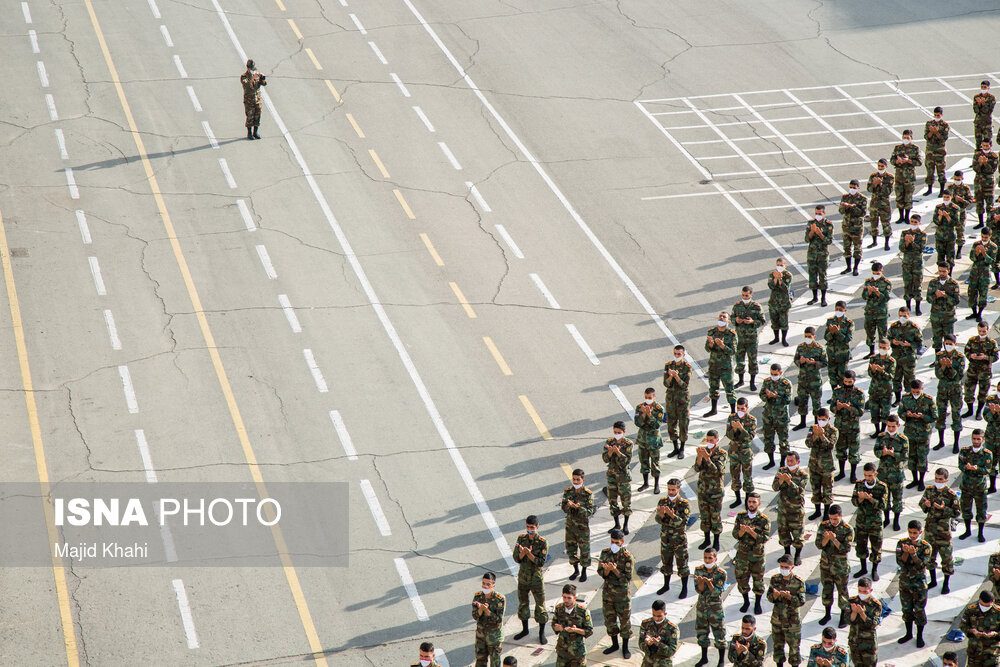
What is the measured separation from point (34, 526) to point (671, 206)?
1633cm

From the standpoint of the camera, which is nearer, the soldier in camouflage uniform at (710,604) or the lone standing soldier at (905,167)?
the soldier in camouflage uniform at (710,604)

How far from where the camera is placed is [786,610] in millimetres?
16438

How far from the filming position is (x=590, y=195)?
99.1 ft

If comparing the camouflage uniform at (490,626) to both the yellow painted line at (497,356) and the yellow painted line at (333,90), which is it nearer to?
the yellow painted line at (497,356)

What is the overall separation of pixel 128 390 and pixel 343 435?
425cm

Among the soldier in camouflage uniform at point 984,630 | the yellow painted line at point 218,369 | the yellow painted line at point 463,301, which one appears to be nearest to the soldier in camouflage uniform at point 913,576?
the soldier in camouflage uniform at point 984,630

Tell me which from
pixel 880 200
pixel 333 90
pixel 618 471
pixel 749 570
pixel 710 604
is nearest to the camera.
Result: pixel 710 604

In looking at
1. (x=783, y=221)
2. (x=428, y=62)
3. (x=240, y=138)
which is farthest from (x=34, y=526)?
(x=428, y=62)

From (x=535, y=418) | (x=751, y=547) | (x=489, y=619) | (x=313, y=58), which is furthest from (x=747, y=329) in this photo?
(x=313, y=58)

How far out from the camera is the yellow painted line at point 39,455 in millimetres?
17516

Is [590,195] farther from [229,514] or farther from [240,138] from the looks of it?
[229,514]

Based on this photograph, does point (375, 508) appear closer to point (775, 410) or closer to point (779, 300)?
point (775, 410)

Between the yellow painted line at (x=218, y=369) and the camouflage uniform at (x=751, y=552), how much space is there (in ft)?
19.5

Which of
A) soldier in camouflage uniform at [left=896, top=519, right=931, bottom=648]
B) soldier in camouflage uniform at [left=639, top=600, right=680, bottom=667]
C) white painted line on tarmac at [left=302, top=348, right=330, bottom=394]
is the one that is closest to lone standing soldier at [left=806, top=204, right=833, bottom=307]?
soldier in camouflage uniform at [left=896, top=519, right=931, bottom=648]
